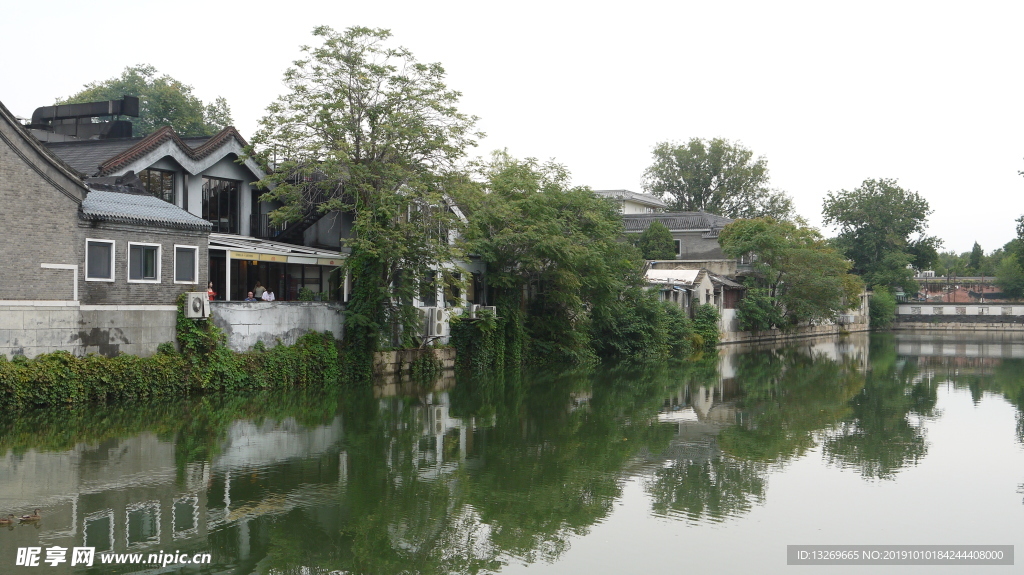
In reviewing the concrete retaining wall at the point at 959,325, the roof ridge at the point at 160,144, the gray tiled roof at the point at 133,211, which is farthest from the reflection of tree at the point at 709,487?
the concrete retaining wall at the point at 959,325

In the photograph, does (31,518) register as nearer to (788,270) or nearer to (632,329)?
(632,329)

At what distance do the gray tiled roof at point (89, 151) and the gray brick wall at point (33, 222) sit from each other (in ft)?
16.4

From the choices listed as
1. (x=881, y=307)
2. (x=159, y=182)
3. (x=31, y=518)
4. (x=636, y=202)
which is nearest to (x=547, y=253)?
(x=159, y=182)

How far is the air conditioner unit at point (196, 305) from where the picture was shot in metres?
21.4

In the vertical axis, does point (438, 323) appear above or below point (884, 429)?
above

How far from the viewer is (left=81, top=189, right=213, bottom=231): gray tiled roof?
20203mm

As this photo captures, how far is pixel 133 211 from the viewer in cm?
2098

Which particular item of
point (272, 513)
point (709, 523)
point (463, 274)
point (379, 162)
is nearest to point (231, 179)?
point (379, 162)

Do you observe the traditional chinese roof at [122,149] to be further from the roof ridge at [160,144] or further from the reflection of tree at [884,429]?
the reflection of tree at [884,429]

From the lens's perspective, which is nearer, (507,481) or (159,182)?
(507,481)

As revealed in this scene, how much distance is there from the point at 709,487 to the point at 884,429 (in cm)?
726

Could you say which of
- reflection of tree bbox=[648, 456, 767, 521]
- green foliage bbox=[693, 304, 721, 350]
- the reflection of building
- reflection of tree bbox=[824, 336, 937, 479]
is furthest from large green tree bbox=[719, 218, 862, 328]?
the reflection of building

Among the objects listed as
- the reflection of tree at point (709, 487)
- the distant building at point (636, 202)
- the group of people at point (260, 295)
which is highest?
the distant building at point (636, 202)

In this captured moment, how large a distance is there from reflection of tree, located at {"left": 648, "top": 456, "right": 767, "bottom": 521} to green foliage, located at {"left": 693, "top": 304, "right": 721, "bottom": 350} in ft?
104
